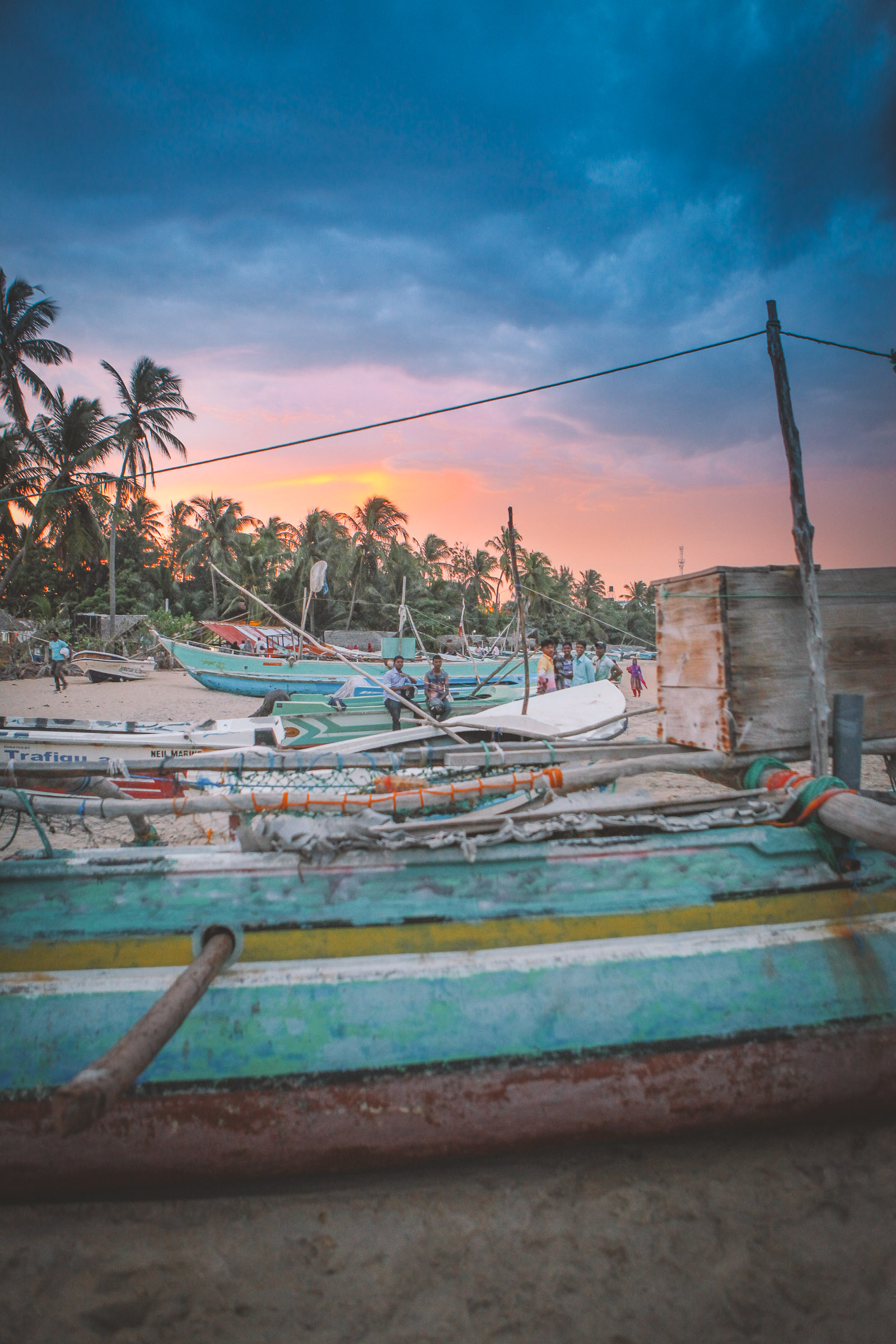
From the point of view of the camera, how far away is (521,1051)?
6.98 ft

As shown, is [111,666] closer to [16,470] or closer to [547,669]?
[16,470]

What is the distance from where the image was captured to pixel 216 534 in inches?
1469

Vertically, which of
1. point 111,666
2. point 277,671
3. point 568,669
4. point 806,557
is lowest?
point 568,669

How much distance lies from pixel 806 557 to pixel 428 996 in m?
2.66

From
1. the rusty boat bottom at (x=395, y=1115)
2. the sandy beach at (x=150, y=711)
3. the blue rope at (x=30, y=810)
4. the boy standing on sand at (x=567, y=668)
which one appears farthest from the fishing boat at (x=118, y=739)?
the boy standing on sand at (x=567, y=668)

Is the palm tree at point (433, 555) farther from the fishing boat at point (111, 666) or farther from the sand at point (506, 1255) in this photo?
the sand at point (506, 1255)

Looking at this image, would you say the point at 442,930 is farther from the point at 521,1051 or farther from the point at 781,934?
the point at 781,934

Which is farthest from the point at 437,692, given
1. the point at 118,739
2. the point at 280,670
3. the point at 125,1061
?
the point at 280,670

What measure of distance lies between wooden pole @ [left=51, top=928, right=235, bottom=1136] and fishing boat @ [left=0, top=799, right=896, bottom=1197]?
0.45 metres

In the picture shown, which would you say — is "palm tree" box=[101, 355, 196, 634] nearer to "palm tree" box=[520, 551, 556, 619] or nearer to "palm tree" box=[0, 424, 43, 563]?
"palm tree" box=[0, 424, 43, 563]

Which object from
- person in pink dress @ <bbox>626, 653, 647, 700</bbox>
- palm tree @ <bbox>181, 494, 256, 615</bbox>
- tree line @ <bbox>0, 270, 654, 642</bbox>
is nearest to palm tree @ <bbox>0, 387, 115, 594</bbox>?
tree line @ <bbox>0, 270, 654, 642</bbox>

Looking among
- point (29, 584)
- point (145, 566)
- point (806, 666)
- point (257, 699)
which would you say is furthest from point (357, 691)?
point (145, 566)

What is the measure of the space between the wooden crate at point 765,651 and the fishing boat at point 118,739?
505 centimetres

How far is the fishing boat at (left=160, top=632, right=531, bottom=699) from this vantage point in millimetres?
17156
